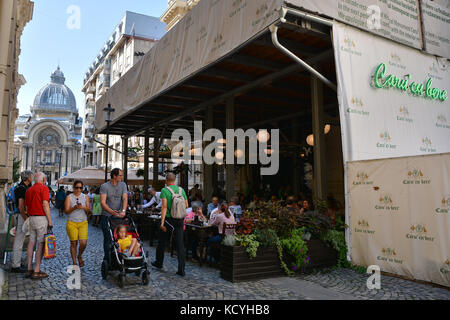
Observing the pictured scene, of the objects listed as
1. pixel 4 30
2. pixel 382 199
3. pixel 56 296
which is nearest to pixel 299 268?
pixel 382 199

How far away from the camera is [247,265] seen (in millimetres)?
5859

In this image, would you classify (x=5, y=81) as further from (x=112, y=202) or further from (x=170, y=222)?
(x=170, y=222)

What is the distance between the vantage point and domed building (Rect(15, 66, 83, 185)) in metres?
108

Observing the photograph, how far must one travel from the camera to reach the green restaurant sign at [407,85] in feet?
24.2

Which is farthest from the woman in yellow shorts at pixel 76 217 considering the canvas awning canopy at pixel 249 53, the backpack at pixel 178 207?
the canvas awning canopy at pixel 249 53

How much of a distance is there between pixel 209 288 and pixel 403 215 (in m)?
3.50

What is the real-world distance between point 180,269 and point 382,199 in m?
3.88

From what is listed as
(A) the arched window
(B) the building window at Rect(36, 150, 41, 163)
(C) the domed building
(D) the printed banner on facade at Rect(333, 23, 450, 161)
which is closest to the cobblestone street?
(D) the printed banner on facade at Rect(333, 23, 450, 161)

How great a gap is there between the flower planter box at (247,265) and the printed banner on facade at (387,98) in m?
2.45
